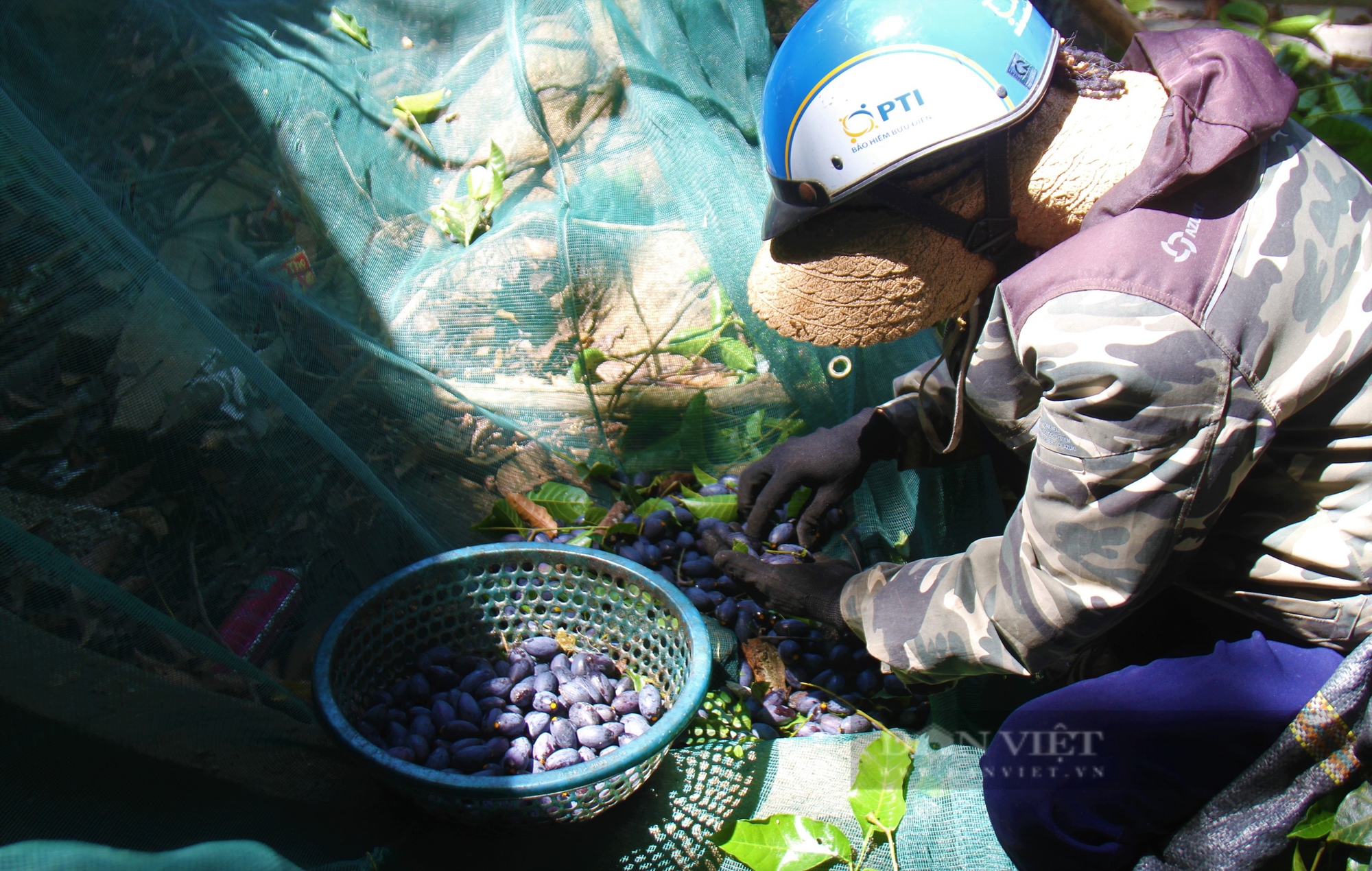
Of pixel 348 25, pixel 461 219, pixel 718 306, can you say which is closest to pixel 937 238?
pixel 718 306

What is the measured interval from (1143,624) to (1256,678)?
355mm

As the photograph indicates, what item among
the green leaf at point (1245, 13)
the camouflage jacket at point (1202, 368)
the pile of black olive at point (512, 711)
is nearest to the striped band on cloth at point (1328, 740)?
the camouflage jacket at point (1202, 368)

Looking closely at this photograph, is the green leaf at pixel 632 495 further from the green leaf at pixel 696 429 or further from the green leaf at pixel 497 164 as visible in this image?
the green leaf at pixel 497 164

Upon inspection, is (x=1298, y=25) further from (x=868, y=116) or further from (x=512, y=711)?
(x=512, y=711)

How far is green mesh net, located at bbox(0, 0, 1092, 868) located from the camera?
56.2 inches

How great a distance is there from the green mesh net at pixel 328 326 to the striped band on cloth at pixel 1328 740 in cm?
61

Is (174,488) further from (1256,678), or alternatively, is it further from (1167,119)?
(1256,678)

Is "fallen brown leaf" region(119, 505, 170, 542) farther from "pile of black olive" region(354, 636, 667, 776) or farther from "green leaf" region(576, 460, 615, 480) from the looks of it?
"green leaf" region(576, 460, 615, 480)

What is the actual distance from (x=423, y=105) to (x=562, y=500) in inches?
53.8

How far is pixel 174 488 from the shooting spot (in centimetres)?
160

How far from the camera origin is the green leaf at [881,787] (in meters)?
1.77

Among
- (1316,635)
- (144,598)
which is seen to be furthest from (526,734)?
(1316,635)

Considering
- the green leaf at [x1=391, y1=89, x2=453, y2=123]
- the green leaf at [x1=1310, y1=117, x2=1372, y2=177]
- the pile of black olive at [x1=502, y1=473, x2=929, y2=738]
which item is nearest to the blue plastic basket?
the pile of black olive at [x1=502, y1=473, x2=929, y2=738]

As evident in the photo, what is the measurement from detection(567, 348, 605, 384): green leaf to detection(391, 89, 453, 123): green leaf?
106 cm
